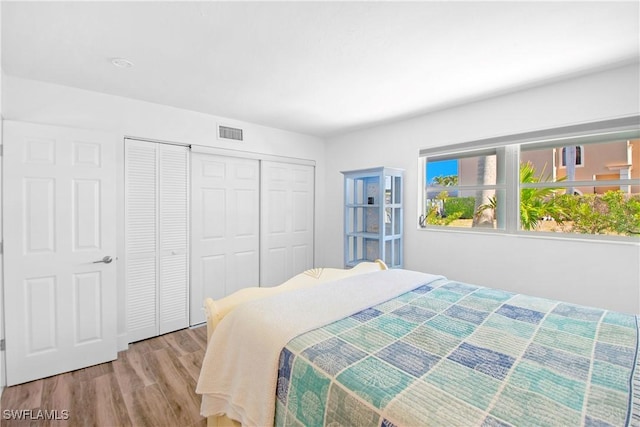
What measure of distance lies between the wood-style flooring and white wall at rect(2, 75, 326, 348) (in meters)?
0.42

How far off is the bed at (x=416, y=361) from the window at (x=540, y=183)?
119 cm

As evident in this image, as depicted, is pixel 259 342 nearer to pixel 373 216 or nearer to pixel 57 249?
pixel 57 249

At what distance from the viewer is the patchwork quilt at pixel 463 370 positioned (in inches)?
Result: 32.9

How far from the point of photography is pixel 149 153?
290 cm

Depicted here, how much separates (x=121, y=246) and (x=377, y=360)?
2652 mm

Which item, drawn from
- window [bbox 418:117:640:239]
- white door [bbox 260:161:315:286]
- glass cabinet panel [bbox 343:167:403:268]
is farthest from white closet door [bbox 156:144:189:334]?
window [bbox 418:117:640:239]

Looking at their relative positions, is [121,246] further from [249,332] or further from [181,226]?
[249,332]

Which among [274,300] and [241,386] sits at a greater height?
[274,300]

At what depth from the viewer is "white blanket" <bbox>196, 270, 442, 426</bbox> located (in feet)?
4.00

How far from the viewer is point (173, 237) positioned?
3.07 metres

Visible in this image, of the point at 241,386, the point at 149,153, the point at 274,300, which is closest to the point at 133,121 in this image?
the point at 149,153

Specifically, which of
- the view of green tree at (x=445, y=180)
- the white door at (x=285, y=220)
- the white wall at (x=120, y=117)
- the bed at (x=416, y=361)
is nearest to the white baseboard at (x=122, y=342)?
the white wall at (x=120, y=117)

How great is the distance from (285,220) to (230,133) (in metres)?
1.32

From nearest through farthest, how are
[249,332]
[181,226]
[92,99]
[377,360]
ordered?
1. [377,360]
2. [249,332]
3. [92,99]
4. [181,226]
